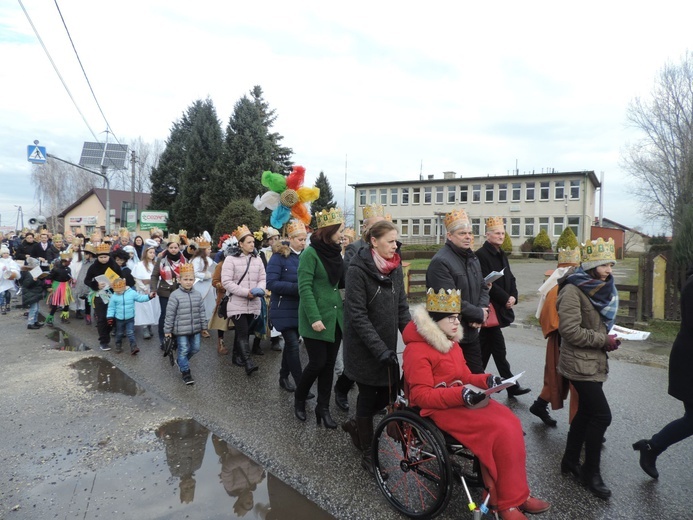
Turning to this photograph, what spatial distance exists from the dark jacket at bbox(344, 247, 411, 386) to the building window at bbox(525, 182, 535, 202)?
47.6 m

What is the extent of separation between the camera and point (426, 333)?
9.87ft

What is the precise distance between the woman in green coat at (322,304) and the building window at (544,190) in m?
46.7

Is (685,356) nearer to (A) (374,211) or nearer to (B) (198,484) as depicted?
(A) (374,211)

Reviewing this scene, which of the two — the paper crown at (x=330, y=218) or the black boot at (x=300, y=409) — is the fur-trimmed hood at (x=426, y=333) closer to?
the paper crown at (x=330, y=218)

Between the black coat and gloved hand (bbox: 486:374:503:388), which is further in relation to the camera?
the black coat

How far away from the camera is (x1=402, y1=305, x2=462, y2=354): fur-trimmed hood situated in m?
3.00

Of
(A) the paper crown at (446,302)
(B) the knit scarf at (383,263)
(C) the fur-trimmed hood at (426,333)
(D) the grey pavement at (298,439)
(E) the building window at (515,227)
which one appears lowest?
(D) the grey pavement at (298,439)

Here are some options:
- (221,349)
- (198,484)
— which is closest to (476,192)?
(221,349)

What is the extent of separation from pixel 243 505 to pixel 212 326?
14.4ft

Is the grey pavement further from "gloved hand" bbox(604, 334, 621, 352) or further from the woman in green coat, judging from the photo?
"gloved hand" bbox(604, 334, 621, 352)

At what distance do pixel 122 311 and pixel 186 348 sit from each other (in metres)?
2.17

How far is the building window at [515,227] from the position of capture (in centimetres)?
4744

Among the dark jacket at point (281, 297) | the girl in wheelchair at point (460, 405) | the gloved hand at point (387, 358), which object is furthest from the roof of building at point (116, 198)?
Result: the girl in wheelchair at point (460, 405)

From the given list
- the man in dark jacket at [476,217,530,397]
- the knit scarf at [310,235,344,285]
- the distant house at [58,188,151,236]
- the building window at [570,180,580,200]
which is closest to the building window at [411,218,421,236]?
the building window at [570,180,580,200]
